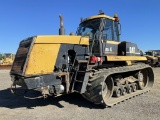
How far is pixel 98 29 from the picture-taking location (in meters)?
8.51

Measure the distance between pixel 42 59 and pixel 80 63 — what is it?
1302 millimetres

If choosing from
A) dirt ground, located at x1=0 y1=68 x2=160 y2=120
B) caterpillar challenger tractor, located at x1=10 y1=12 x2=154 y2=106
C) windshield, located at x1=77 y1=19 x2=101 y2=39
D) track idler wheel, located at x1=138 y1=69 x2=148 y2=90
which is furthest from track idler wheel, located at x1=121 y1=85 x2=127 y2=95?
windshield, located at x1=77 y1=19 x2=101 y2=39

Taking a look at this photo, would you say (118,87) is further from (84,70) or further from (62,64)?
(62,64)

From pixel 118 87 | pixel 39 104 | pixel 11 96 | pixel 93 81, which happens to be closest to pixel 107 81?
pixel 118 87

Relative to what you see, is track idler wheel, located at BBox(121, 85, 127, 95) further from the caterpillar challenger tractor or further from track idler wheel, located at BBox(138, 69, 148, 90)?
track idler wheel, located at BBox(138, 69, 148, 90)

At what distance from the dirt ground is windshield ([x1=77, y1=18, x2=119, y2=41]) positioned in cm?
249

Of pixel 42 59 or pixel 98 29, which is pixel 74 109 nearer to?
pixel 42 59

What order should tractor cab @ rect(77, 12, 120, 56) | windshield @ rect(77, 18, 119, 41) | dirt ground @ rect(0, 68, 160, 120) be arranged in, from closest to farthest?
dirt ground @ rect(0, 68, 160, 120) < tractor cab @ rect(77, 12, 120, 56) < windshield @ rect(77, 18, 119, 41)

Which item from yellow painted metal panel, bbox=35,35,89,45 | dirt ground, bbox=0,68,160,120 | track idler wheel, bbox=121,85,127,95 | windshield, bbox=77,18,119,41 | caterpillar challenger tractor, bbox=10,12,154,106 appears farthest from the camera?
track idler wheel, bbox=121,85,127,95

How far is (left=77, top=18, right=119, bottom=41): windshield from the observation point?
857cm

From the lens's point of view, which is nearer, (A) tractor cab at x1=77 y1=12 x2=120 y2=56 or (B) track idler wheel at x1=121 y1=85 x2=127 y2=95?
(A) tractor cab at x1=77 y1=12 x2=120 y2=56

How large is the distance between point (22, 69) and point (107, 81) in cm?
311

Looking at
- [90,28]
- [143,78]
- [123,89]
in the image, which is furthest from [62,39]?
[143,78]

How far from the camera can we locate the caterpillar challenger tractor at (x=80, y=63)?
7016 mm
